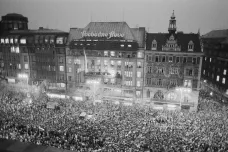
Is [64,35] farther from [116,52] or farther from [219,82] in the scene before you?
[219,82]

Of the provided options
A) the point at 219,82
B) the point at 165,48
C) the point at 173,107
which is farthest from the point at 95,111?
the point at 219,82

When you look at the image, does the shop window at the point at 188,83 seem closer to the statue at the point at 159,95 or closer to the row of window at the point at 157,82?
the row of window at the point at 157,82

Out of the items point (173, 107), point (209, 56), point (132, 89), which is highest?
point (209, 56)

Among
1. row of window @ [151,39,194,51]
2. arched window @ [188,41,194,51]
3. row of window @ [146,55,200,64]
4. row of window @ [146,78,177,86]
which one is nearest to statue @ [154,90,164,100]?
row of window @ [146,78,177,86]

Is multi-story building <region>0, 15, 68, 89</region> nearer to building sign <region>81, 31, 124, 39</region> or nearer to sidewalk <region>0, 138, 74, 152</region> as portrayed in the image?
building sign <region>81, 31, 124, 39</region>

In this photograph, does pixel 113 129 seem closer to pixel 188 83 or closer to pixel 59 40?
pixel 188 83

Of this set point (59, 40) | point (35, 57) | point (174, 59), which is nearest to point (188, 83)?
point (174, 59)

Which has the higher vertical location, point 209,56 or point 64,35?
point 64,35
